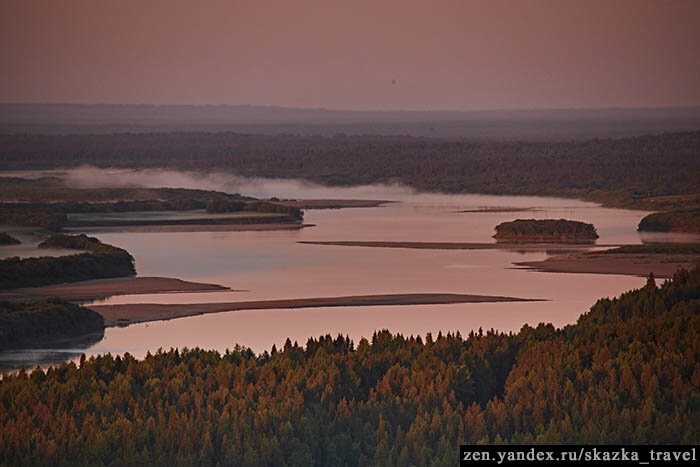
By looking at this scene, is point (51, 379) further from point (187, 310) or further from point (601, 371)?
point (187, 310)

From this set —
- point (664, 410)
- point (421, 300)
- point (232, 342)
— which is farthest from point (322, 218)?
point (664, 410)

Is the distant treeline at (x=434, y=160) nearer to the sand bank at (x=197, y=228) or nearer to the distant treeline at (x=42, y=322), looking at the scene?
the sand bank at (x=197, y=228)

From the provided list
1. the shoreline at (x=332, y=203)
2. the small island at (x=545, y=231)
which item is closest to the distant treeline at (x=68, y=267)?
the small island at (x=545, y=231)

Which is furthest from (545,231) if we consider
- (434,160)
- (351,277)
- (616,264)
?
(434,160)

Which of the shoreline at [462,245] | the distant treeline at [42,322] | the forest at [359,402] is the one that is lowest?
the shoreline at [462,245]

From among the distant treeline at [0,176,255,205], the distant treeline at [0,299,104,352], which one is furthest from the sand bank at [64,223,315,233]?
the distant treeline at [0,299,104,352]
